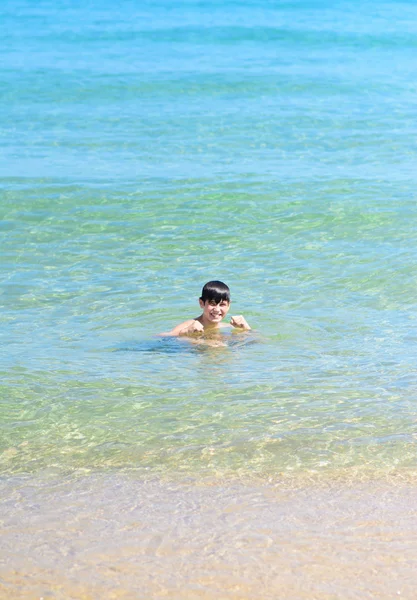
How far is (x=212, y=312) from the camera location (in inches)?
309

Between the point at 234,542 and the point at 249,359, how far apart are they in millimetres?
2925

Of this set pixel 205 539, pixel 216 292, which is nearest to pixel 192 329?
pixel 216 292

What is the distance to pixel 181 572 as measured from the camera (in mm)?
4207

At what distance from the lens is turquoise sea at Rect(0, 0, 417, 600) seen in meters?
4.55

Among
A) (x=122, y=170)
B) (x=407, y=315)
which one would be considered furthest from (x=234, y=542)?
(x=122, y=170)

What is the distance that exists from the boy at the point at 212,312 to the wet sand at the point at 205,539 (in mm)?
2669

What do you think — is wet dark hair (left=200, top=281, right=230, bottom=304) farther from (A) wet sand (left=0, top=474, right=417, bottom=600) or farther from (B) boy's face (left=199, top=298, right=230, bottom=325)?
(A) wet sand (left=0, top=474, right=417, bottom=600)

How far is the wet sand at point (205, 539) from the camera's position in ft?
13.4

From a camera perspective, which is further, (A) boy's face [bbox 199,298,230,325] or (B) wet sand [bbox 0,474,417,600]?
(A) boy's face [bbox 199,298,230,325]

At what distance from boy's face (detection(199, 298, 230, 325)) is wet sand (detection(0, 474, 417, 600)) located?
2.80 m

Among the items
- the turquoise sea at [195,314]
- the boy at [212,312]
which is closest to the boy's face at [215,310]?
the boy at [212,312]

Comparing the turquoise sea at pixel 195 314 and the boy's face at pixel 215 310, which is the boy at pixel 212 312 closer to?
the boy's face at pixel 215 310

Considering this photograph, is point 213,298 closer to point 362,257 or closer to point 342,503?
point 362,257

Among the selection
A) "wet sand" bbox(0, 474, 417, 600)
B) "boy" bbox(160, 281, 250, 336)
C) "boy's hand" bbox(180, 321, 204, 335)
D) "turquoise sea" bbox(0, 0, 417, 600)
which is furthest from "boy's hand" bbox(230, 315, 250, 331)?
"wet sand" bbox(0, 474, 417, 600)
